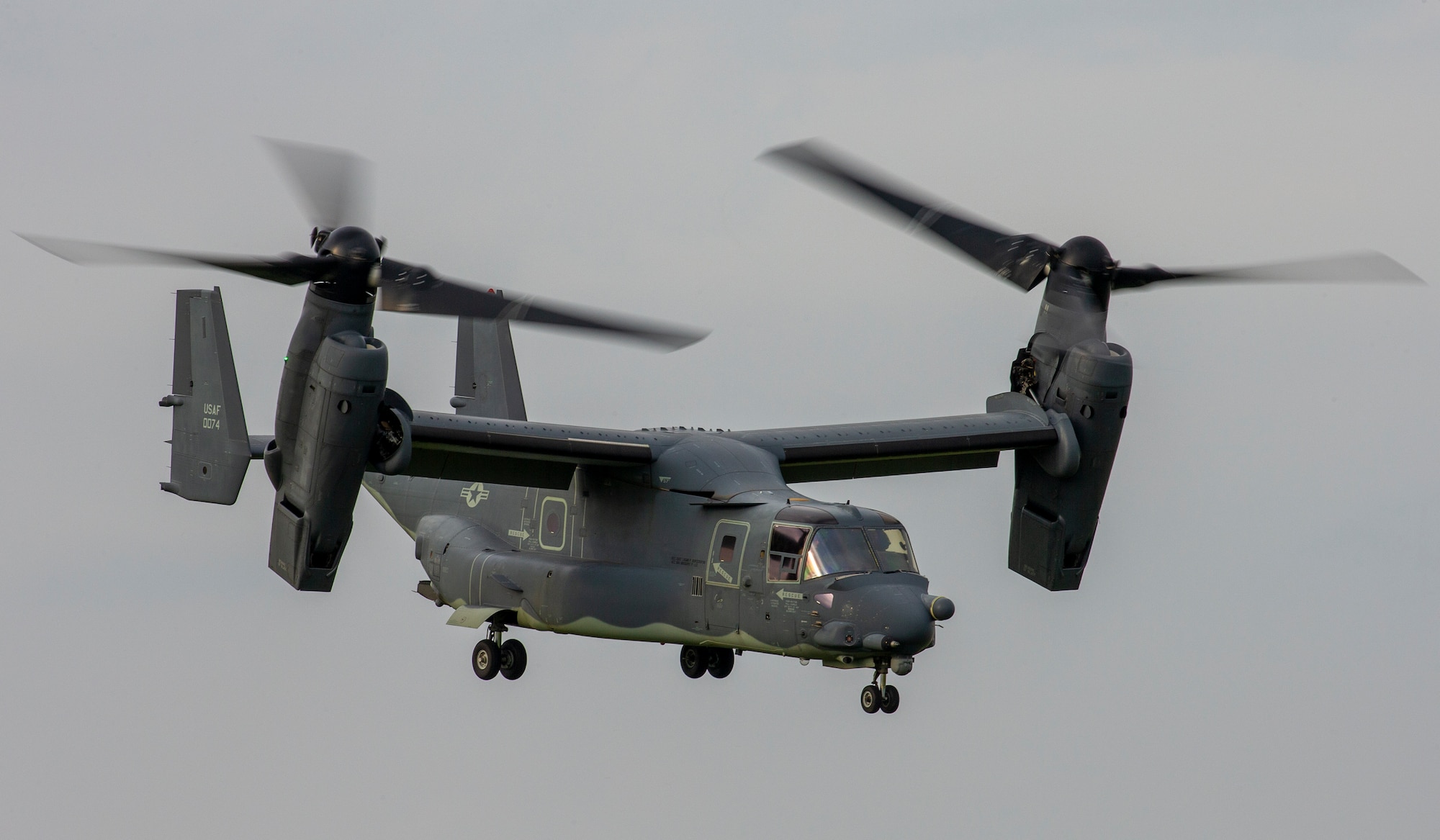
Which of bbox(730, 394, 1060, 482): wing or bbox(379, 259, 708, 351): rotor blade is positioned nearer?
bbox(379, 259, 708, 351): rotor blade

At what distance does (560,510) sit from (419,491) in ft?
11.7

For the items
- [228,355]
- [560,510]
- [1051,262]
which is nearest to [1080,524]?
[1051,262]

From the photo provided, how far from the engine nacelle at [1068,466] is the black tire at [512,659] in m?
7.45

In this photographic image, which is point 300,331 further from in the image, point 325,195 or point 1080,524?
point 1080,524

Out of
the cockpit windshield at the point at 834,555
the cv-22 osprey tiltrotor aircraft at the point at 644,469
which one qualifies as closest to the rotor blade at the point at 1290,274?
the cv-22 osprey tiltrotor aircraft at the point at 644,469

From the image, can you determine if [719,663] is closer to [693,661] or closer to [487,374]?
[693,661]

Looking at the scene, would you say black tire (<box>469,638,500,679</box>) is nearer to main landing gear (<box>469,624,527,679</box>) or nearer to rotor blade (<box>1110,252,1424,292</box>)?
main landing gear (<box>469,624,527,679</box>)

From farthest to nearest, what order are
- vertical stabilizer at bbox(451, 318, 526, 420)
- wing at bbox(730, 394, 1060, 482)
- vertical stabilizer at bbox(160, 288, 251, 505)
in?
1. vertical stabilizer at bbox(451, 318, 526, 420)
2. wing at bbox(730, 394, 1060, 482)
3. vertical stabilizer at bbox(160, 288, 251, 505)

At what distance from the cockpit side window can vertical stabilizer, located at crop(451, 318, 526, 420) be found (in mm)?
8853

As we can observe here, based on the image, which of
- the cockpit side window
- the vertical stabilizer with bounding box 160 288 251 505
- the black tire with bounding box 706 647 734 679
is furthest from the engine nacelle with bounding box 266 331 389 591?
the black tire with bounding box 706 647 734 679

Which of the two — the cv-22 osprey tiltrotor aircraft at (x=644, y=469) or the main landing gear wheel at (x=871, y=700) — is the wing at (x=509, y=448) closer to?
the cv-22 osprey tiltrotor aircraft at (x=644, y=469)

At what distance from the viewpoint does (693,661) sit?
26.2 metres

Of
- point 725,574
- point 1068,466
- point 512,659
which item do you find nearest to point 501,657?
point 512,659

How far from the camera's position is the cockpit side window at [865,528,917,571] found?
72.8ft
